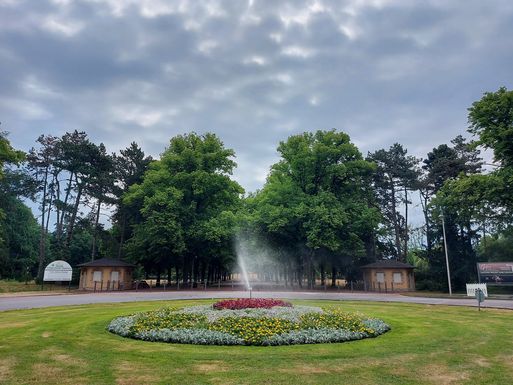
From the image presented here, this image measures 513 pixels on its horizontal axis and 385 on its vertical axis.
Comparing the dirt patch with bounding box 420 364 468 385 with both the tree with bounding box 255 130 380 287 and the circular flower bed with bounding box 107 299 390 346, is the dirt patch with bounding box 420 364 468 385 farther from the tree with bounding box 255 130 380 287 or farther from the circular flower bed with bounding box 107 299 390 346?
the tree with bounding box 255 130 380 287

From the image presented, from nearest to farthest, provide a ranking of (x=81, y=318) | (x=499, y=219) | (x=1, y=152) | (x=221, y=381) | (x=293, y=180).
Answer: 1. (x=221, y=381)
2. (x=81, y=318)
3. (x=1, y=152)
4. (x=499, y=219)
5. (x=293, y=180)

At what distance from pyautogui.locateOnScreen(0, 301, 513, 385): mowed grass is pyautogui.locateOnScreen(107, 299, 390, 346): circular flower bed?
20.3 inches

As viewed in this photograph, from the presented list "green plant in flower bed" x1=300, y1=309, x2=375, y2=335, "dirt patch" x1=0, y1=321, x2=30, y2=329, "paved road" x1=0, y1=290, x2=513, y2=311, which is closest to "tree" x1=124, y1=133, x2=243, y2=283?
"paved road" x1=0, y1=290, x2=513, y2=311

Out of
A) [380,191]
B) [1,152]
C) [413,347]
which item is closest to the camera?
[413,347]

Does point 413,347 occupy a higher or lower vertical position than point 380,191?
lower

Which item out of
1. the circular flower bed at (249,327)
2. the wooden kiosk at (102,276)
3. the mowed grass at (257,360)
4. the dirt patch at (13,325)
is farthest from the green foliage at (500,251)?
the dirt patch at (13,325)

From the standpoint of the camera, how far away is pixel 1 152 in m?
24.7

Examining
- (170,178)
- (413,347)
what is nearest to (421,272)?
(170,178)

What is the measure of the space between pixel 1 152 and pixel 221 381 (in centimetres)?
2425

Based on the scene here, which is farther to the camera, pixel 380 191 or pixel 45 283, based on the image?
pixel 380 191

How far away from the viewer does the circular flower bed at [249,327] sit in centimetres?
1172

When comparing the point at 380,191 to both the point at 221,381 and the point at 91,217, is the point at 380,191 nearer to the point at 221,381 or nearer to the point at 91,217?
the point at 91,217

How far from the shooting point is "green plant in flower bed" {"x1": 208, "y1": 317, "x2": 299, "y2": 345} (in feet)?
38.4

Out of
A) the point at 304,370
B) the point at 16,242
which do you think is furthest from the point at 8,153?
the point at 16,242
